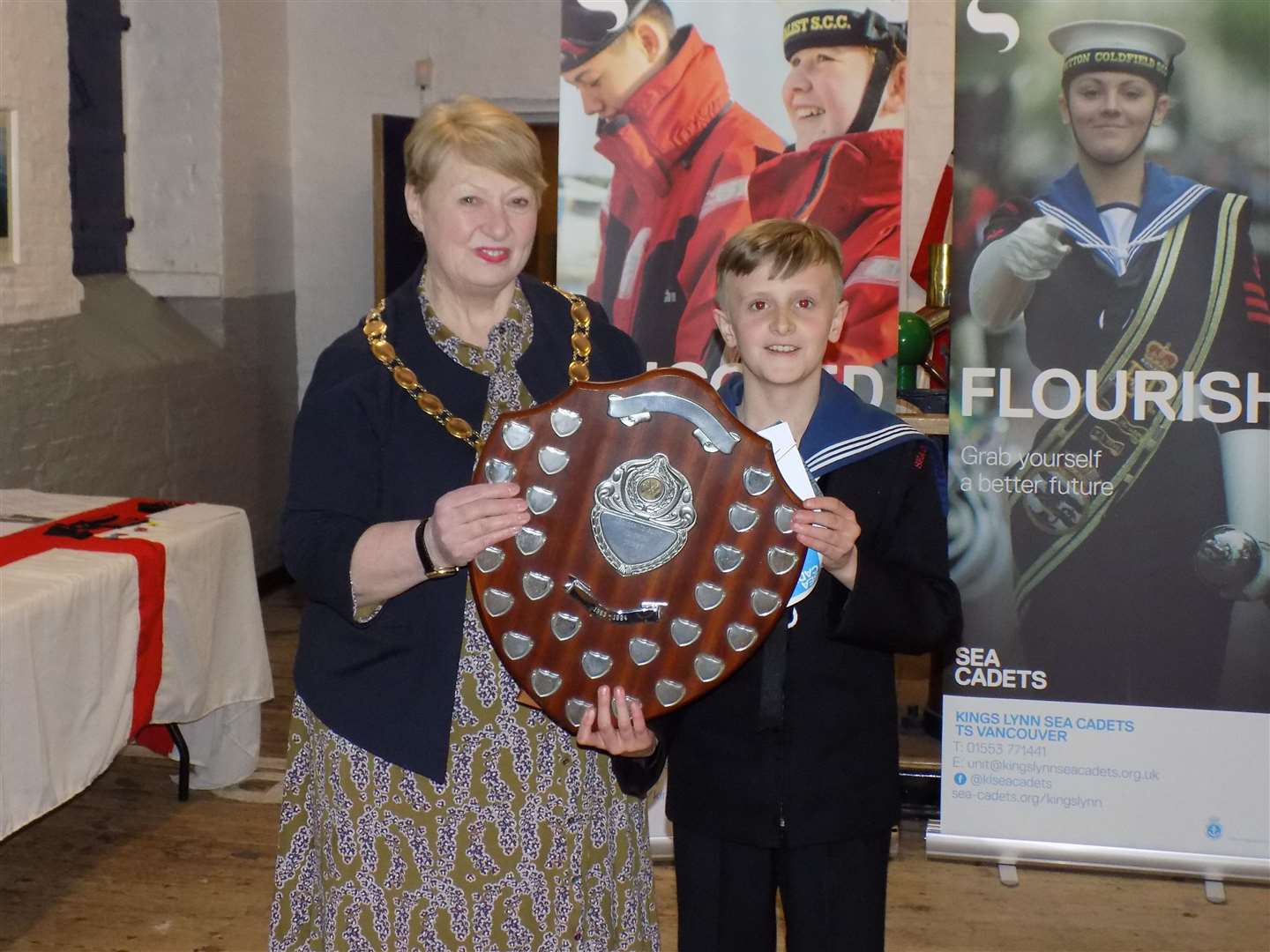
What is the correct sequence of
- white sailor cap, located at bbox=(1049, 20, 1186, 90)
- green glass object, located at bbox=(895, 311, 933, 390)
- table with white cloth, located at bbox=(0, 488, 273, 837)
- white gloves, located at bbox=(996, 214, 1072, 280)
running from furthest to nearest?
1. green glass object, located at bbox=(895, 311, 933, 390)
2. white gloves, located at bbox=(996, 214, 1072, 280)
3. white sailor cap, located at bbox=(1049, 20, 1186, 90)
4. table with white cloth, located at bbox=(0, 488, 273, 837)

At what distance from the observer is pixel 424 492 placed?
1.65 m

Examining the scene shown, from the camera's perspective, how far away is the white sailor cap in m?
2.96

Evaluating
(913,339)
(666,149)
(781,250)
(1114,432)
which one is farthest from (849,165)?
(781,250)

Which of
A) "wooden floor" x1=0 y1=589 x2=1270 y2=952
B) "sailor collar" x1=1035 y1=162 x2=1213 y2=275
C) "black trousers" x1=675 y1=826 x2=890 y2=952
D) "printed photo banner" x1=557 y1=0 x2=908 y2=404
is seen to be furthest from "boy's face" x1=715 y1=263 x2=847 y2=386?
"wooden floor" x1=0 y1=589 x2=1270 y2=952

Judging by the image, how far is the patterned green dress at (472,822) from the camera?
167 centimetres

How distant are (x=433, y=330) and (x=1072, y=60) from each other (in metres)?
1.89

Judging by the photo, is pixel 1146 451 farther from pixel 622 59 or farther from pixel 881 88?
pixel 622 59

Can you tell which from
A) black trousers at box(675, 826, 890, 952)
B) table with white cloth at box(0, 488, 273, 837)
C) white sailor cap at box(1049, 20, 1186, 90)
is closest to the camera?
black trousers at box(675, 826, 890, 952)

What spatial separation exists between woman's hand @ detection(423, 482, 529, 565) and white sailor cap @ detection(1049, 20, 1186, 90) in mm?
2049

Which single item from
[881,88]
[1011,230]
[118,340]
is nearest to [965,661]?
[1011,230]

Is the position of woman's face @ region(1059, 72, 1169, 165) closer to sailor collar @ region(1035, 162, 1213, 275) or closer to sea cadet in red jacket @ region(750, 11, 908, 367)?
sailor collar @ region(1035, 162, 1213, 275)

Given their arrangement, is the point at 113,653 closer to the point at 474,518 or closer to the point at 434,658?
the point at 434,658

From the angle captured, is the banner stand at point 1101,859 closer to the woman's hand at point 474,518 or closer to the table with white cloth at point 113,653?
the table with white cloth at point 113,653

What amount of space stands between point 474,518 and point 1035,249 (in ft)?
6.51
